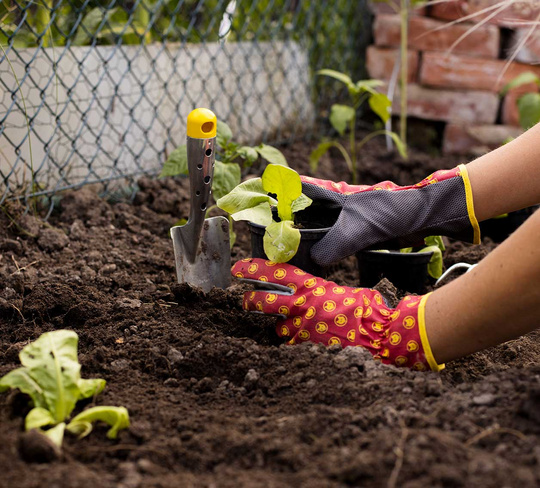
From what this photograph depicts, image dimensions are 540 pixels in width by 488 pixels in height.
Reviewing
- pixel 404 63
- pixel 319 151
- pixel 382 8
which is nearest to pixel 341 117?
pixel 319 151

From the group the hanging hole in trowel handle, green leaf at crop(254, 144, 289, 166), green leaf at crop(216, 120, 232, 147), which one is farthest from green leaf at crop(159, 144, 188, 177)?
the hanging hole in trowel handle

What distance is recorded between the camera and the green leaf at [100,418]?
997 millimetres

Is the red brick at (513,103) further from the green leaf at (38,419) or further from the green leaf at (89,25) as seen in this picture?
the green leaf at (38,419)

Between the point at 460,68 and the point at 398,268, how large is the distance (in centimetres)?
172

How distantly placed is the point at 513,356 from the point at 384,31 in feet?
7.25

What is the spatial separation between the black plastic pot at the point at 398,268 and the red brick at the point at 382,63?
1.74 m

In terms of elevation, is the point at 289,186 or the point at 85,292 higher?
the point at 289,186

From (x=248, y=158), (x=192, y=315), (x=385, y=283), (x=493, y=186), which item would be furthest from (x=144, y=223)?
(x=493, y=186)

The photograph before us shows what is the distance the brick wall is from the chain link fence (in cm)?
29

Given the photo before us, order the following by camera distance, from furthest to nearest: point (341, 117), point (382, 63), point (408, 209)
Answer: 1. point (382, 63)
2. point (341, 117)
3. point (408, 209)

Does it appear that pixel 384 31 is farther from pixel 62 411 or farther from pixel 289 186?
pixel 62 411

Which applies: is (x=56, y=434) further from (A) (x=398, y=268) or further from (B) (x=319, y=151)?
(B) (x=319, y=151)

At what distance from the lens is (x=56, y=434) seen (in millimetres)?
961

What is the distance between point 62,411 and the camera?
3.31ft
